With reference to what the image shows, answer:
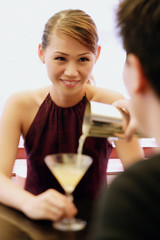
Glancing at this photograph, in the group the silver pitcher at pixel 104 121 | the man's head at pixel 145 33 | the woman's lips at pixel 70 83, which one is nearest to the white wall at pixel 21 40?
the woman's lips at pixel 70 83

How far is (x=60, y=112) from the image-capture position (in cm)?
188

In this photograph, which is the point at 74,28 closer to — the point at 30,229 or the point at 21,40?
the point at 30,229

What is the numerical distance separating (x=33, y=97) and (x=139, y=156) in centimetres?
64

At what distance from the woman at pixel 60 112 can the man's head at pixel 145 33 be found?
0.81 meters

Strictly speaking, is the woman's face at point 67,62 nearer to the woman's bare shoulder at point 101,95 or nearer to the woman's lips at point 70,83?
the woman's lips at point 70,83

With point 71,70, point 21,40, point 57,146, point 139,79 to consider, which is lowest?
point 57,146

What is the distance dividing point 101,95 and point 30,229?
3.20 feet

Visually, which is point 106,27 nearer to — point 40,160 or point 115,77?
point 115,77

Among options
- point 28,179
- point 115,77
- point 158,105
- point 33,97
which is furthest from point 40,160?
Result: point 115,77

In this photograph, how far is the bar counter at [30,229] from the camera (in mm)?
1088

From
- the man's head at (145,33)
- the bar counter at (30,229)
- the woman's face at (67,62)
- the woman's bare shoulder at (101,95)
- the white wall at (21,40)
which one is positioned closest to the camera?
the man's head at (145,33)

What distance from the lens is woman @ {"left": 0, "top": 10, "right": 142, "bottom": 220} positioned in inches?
65.5

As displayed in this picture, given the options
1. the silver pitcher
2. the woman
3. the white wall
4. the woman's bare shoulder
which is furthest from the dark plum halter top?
the white wall

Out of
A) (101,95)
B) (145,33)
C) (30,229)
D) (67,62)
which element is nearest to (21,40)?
(101,95)
